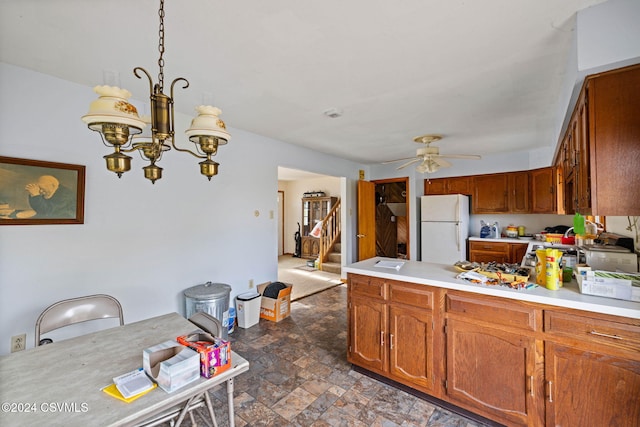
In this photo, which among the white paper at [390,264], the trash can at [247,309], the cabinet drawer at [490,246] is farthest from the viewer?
the cabinet drawer at [490,246]

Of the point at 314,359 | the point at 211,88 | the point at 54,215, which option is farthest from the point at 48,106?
the point at 314,359

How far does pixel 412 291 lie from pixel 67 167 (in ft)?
9.63

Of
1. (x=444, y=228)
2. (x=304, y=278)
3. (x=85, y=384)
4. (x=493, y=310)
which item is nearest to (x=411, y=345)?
(x=493, y=310)

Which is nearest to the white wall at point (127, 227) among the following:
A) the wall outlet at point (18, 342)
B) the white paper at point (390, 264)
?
the wall outlet at point (18, 342)

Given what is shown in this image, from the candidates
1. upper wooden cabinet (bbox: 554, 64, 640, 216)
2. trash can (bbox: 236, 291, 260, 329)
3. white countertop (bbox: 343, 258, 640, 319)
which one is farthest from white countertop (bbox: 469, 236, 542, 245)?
trash can (bbox: 236, 291, 260, 329)

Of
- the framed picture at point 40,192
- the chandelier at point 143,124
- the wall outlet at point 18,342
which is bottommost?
the wall outlet at point 18,342

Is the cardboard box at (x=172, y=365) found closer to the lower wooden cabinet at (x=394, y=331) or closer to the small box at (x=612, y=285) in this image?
the lower wooden cabinet at (x=394, y=331)

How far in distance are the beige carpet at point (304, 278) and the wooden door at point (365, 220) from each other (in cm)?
84

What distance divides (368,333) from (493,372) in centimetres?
89

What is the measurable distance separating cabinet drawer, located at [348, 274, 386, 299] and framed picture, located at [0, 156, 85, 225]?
→ 237 centimetres

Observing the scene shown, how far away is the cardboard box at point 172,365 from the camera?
3.46 feet

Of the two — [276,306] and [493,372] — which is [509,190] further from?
[276,306]

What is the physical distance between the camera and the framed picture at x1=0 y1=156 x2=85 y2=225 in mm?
1980

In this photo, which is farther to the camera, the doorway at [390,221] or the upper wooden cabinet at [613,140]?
the doorway at [390,221]
